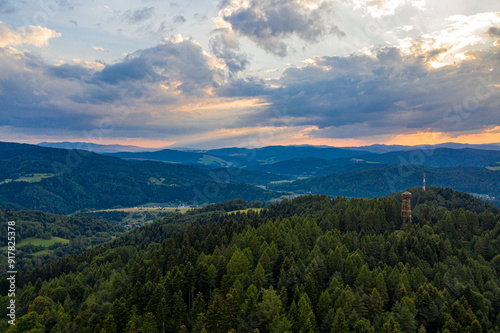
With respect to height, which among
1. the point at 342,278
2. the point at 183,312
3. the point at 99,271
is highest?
the point at 342,278

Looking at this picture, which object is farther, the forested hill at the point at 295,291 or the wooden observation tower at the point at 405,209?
the wooden observation tower at the point at 405,209

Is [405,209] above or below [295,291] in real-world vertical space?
above

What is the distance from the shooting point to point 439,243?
110750 mm

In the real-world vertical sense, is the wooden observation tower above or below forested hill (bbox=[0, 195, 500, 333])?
above

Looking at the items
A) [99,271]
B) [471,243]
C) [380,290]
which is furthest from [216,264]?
[471,243]

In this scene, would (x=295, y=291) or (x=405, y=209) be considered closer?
(x=295, y=291)

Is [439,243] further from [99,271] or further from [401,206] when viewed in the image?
[99,271]

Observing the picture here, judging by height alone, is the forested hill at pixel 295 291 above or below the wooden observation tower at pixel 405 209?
below

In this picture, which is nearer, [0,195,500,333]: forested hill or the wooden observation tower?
[0,195,500,333]: forested hill

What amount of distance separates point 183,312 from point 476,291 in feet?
248

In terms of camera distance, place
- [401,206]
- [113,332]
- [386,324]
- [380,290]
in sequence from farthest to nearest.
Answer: [401,206] < [380,290] < [113,332] < [386,324]

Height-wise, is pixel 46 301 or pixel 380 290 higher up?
pixel 380 290

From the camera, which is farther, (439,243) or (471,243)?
(471,243)

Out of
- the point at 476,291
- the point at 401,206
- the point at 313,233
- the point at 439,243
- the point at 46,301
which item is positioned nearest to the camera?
the point at 476,291
